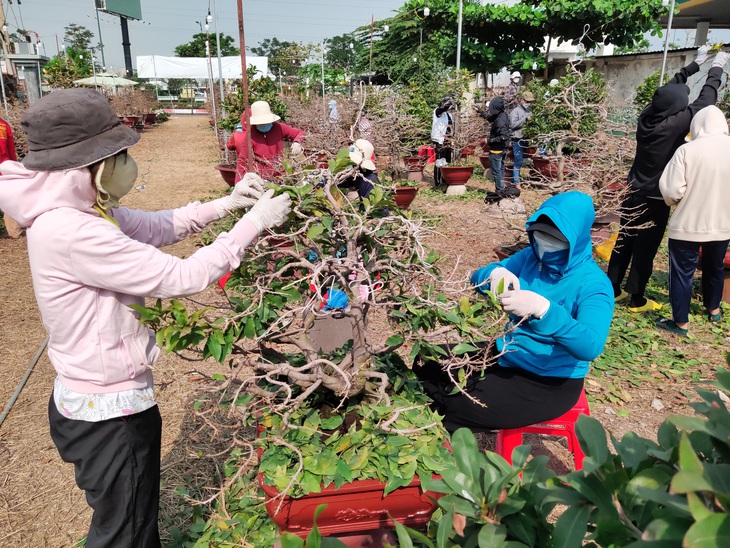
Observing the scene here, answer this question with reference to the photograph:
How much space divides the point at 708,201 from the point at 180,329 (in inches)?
147

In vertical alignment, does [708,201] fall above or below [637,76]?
below

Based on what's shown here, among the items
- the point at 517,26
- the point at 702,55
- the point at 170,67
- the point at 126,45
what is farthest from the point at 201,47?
the point at 702,55

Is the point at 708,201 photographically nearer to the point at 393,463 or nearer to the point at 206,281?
the point at 393,463

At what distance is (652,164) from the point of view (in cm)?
421

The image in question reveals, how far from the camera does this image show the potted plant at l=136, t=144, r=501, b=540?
1591mm

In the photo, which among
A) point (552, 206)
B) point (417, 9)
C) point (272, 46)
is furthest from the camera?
point (272, 46)

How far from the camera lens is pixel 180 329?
143cm

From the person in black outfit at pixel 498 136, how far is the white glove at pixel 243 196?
6645 millimetres

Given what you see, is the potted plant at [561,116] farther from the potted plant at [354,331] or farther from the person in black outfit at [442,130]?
the potted plant at [354,331]

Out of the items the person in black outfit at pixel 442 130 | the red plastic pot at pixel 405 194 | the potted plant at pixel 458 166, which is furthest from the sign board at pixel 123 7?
the red plastic pot at pixel 405 194

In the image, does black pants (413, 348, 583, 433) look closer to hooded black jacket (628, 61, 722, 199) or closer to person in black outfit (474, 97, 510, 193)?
hooded black jacket (628, 61, 722, 199)

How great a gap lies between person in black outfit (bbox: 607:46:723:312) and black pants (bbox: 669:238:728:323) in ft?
1.08

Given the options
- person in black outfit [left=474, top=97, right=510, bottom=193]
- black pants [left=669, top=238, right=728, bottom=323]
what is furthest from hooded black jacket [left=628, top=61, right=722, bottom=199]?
person in black outfit [left=474, top=97, right=510, bottom=193]

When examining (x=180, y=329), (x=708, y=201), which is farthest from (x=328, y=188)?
(x=708, y=201)
